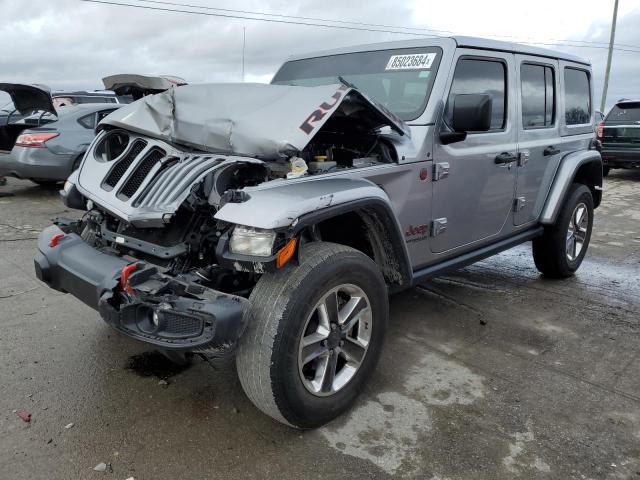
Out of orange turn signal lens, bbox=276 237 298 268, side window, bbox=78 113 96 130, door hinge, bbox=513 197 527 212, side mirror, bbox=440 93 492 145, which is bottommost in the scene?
door hinge, bbox=513 197 527 212

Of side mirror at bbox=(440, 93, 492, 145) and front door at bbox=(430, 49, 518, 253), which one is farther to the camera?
front door at bbox=(430, 49, 518, 253)

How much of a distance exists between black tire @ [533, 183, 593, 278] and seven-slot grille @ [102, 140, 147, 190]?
3.48 m

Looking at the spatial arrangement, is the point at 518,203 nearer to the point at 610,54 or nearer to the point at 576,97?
the point at 576,97

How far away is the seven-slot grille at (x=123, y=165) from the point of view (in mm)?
3041

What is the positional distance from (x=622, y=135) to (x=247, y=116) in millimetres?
11274

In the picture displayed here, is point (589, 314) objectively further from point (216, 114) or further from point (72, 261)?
point (72, 261)

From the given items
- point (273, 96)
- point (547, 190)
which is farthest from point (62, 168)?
point (547, 190)

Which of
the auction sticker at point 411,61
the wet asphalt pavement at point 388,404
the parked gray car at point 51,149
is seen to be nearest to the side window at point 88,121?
the parked gray car at point 51,149

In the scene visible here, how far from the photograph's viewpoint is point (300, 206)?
2299mm

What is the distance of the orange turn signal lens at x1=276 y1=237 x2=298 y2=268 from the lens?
2267 millimetres

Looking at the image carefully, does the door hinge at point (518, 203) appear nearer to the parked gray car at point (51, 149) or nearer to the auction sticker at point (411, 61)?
the auction sticker at point (411, 61)

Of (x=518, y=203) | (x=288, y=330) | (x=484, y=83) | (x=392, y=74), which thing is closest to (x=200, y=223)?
(x=288, y=330)

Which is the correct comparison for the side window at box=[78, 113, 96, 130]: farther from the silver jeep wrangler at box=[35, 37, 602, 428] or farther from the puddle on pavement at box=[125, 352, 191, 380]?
the puddle on pavement at box=[125, 352, 191, 380]

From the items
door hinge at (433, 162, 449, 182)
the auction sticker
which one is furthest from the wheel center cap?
the auction sticker
